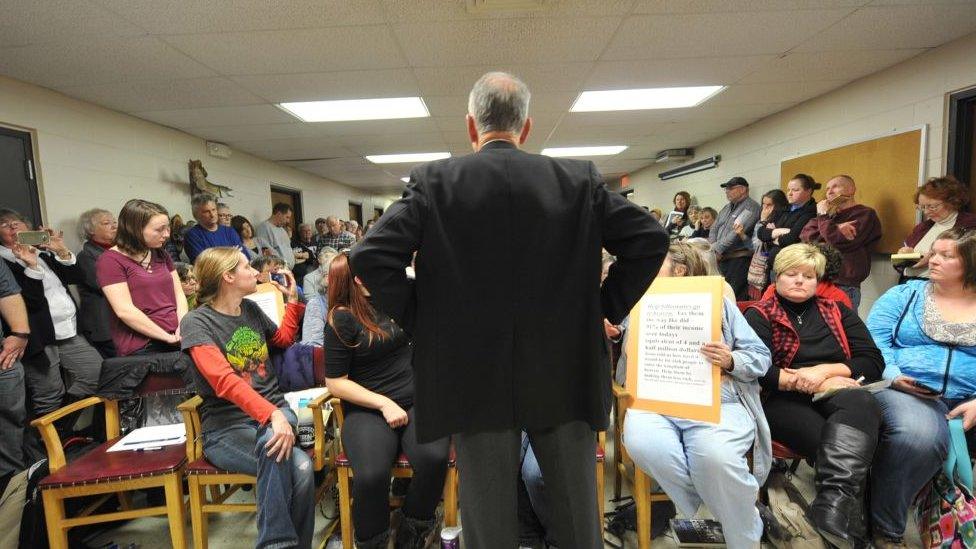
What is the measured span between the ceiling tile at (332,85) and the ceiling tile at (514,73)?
0.14 metres

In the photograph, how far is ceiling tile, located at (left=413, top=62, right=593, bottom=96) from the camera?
3057 millimetres

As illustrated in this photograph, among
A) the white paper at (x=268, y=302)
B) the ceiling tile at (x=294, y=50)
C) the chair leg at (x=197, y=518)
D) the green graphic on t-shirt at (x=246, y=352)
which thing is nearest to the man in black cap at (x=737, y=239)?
the ceiling tile at (x=294, y=50)

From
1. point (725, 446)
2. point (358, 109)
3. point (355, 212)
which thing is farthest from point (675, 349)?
point (355, 212)

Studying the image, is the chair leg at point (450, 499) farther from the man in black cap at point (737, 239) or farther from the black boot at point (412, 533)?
the man in black cap at point (737, 239)

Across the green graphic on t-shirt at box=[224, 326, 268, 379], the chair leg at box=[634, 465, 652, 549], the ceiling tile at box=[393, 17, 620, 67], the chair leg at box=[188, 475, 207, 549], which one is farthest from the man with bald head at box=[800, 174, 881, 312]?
the chair leg at box=[188, 475, 207, 549]

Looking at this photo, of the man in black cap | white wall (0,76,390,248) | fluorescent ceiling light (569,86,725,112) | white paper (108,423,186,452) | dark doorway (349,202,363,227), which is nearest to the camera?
white paper (108,423,186,452)

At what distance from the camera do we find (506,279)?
35.5 inches

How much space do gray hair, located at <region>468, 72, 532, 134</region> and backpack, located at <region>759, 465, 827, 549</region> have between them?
1794 millimetres

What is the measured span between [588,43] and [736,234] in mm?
2821

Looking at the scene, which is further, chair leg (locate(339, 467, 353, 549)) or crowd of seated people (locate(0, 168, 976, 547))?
chair leg (locate(339, 467, 353, 549))

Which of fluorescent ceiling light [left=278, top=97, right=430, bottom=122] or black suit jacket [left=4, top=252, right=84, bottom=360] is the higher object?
fluorescent ceiling light [left=278, top=97, right=430, bottom=122]

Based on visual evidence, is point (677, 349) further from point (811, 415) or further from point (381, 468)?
point (381, 468)

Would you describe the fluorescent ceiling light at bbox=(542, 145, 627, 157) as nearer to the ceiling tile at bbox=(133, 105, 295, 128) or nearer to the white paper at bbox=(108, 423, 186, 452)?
the ceiling tile at bbox=(133, 105, 295, 128)

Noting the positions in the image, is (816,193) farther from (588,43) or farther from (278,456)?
(278,456)
